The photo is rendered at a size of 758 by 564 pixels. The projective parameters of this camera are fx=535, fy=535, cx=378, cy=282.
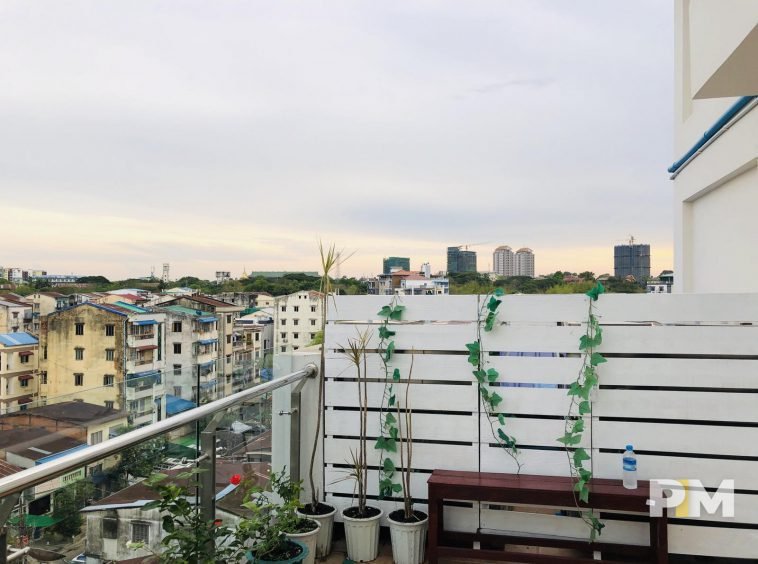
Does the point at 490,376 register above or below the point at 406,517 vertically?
above

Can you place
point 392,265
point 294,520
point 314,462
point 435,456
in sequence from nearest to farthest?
point 294,520, point 435,456, point 314,462, point 392,265

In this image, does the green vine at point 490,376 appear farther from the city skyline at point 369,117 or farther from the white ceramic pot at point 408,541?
the city skyline at point 369,117

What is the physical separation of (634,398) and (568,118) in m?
5.48

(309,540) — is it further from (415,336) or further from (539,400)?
(539,400)

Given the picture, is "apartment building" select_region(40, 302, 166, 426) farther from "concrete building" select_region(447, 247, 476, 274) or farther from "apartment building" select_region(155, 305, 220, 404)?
"concrete building" select_region(447, 247, 476, 274)

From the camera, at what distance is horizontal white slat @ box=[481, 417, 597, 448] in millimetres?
2812

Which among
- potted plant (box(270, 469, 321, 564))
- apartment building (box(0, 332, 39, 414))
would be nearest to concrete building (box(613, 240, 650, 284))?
potted plant (box(270, 469, 321, 564))

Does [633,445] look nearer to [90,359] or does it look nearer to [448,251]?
[448,251]

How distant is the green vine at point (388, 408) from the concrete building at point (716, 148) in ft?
6.31

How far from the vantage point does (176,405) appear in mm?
2068

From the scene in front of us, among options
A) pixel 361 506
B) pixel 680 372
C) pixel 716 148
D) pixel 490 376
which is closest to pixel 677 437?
pixel 680 372

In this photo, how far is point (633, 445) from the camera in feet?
8.98

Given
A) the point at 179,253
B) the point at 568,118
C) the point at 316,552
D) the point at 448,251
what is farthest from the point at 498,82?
the point at 179,253

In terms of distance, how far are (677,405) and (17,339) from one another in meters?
25.4
